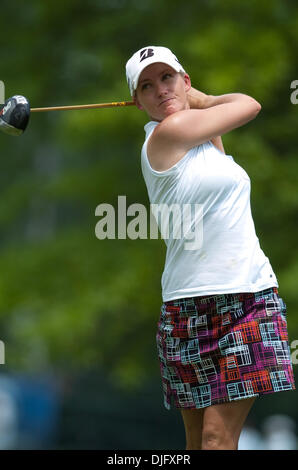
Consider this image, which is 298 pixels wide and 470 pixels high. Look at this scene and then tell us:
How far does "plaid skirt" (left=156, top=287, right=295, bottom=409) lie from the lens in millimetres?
3014

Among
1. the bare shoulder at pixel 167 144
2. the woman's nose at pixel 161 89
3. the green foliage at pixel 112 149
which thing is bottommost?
the bare shoulder at pixel 167 144

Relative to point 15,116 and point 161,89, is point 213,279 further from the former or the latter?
point 15,116

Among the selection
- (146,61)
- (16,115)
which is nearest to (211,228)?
(146,61)

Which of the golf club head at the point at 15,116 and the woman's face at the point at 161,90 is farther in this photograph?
the golf club head at the point at 15,116

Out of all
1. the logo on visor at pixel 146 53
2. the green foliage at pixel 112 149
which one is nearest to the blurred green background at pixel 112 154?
the green foliage at pixel 112 149

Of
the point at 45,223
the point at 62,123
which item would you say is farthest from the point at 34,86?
the point at 45,223

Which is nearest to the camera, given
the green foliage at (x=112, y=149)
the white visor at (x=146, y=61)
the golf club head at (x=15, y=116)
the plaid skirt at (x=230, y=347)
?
the plaid skirt at (x=230, y=347)

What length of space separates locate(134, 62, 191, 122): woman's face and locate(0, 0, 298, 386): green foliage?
14.0 feet

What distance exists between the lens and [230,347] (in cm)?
303

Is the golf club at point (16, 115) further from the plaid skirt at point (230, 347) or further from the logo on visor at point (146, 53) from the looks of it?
the plaid skirt at point (230, 347)

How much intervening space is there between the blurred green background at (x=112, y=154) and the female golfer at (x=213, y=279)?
14.3 feet

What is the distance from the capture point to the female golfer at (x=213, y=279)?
303 centimetres

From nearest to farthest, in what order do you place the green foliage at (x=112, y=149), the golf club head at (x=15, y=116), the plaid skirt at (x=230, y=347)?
the plaid skirt at (x=230, y=347) < the golf club head at (x=15, y=116) < the green foliage at (x=112, y=149)
